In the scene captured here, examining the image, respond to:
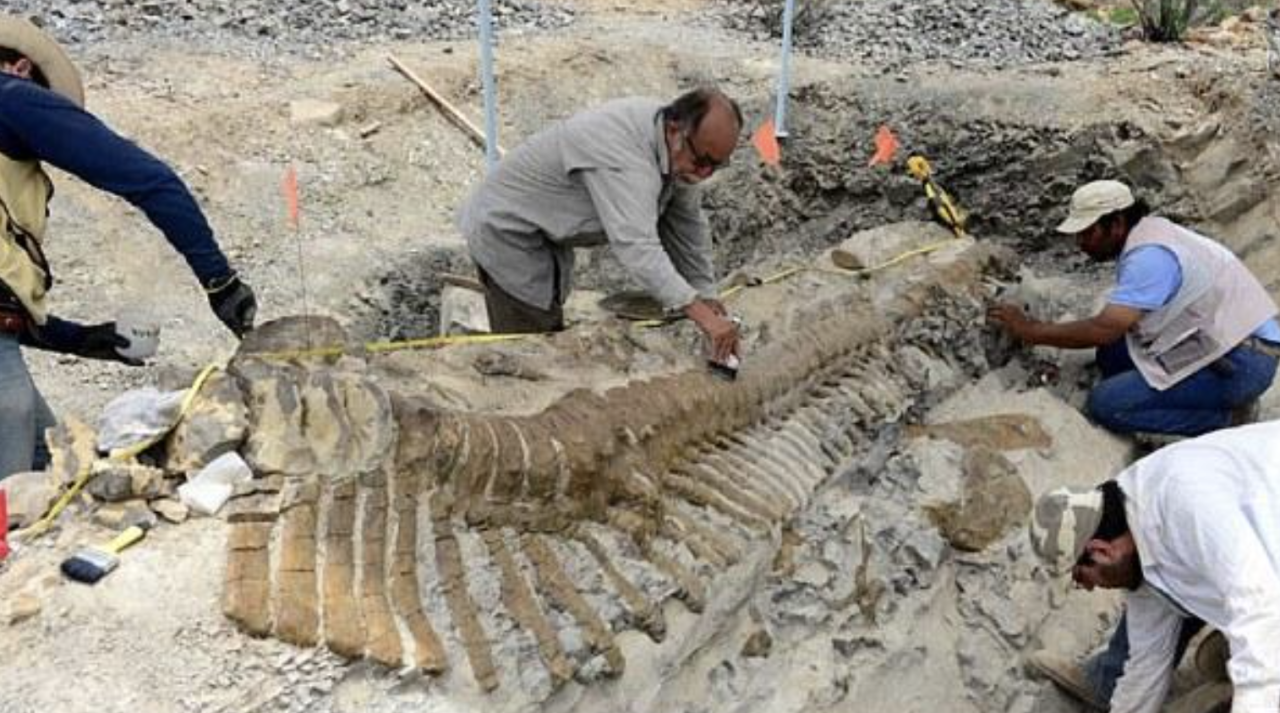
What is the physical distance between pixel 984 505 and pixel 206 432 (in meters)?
3.08

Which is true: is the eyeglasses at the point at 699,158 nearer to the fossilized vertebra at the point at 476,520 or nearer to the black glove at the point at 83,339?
the fossilized vertebra at the point at 476,520

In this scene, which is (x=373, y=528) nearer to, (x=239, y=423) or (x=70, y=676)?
(x=239, y=423)

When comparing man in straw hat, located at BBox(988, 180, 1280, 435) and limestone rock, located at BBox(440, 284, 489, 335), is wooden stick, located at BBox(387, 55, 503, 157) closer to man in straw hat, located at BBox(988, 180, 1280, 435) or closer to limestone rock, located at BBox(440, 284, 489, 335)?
limestone rock, located at BBox(440, 284, 489, 335)

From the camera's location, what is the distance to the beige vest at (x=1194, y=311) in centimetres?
505

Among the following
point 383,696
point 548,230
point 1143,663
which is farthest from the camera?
point 548,230

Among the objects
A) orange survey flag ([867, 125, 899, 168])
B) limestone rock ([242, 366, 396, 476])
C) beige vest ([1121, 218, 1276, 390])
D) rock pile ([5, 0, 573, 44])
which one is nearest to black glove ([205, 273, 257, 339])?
limestone rock ([242, 366, 396, 476])

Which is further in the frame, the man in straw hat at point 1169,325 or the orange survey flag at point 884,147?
the orange survey flag at point 884,147

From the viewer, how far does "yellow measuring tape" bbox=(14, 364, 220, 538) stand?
2.91 m

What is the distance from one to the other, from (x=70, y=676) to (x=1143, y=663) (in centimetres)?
301

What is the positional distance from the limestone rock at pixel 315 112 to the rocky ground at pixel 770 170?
0.7 inches

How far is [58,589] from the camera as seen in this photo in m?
2.76

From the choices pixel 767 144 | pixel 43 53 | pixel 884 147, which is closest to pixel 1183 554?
pixel 43 53

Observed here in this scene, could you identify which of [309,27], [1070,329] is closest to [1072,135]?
[1070,329]

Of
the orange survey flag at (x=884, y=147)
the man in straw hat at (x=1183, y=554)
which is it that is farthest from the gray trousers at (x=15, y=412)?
the orange survey flag at (x=884, y=147)
